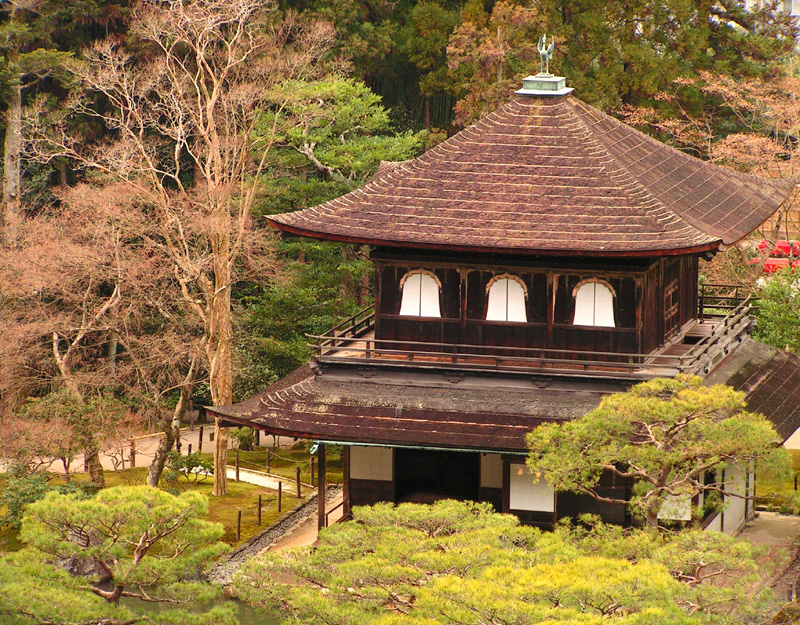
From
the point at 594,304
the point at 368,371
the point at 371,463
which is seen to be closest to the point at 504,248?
the point at 594,304

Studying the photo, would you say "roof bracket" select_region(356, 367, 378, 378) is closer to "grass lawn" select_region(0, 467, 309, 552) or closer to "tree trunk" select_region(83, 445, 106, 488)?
"grass lawn" select_region(0, 467, 309, 552)

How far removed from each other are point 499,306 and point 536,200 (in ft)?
7.60

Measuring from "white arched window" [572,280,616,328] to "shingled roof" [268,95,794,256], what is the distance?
141 cm

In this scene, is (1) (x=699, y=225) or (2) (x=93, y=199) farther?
(2) (x=93, y=199)

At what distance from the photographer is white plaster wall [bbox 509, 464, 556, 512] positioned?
2978cm

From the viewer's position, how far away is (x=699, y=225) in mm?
30672

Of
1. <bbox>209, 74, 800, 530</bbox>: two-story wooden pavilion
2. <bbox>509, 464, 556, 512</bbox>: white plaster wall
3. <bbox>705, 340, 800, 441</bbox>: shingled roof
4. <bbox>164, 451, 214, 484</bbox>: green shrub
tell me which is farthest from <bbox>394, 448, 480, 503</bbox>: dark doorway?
<bbox>164, 451, 214, 484</bbox>: green shrub

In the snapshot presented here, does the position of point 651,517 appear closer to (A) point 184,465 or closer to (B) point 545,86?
(B) point 545,86

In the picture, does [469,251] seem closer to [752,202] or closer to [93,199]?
[752,202]

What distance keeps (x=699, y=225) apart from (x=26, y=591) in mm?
15701

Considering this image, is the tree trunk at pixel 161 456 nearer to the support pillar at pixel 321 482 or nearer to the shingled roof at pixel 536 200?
the support pillar at pixel 321 482

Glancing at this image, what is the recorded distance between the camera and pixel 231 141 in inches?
1543

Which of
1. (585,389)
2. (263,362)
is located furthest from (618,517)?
(263,362)

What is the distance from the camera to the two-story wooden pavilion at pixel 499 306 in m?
29.1
